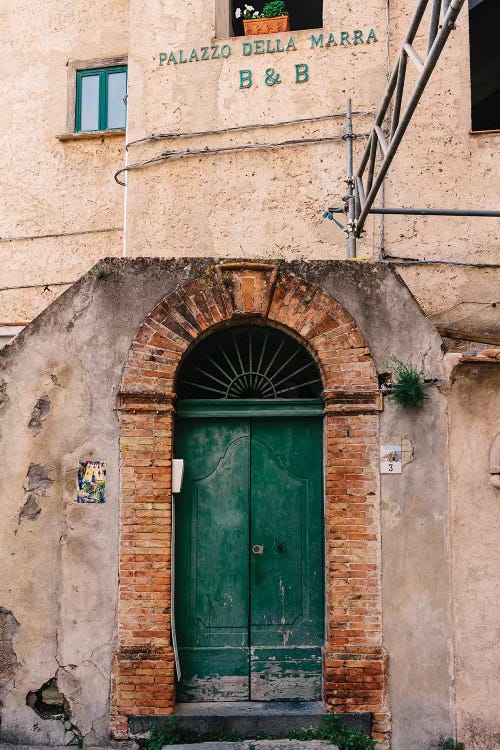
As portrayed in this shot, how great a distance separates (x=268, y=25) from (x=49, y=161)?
12.4ft

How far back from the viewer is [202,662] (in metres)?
6.61

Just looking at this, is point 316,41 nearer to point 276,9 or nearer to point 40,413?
point 276,9

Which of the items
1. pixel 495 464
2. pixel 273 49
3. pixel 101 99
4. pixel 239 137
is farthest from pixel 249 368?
pixel 101 99

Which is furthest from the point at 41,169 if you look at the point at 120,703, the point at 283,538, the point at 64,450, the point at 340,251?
the point at 120,703

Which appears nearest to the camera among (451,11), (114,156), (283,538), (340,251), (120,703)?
(451,11)

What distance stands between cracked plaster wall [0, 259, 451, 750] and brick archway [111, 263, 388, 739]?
0.40 ft

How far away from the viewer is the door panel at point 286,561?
6.60 meters

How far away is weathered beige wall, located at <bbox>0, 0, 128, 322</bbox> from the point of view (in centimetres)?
1078

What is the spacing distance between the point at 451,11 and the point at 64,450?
4.54m

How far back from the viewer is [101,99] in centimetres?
1093

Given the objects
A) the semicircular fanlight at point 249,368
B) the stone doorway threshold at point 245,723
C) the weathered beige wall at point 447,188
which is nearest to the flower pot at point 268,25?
the weathered beige wall at point 447,188

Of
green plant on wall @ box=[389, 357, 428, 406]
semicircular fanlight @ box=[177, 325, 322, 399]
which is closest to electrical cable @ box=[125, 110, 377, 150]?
semicircular fanlight @ box=[177, 325, 322, 399]

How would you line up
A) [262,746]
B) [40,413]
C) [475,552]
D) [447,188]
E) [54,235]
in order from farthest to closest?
[54,235]
[447,188]
[40,413]
[475,552]
[262,746]

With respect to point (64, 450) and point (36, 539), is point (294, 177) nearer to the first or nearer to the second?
point (64, 450)
